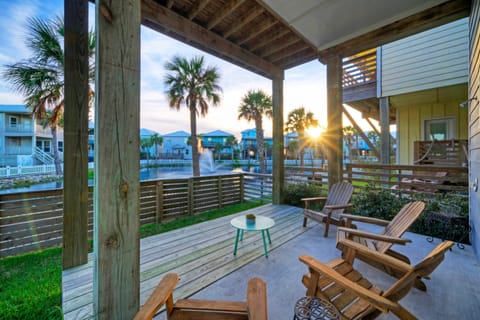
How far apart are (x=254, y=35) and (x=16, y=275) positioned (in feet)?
15.3

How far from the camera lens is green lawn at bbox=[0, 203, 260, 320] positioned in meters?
1.77

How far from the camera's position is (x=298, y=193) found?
16.8 feet

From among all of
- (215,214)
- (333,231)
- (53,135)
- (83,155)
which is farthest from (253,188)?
(53,135)

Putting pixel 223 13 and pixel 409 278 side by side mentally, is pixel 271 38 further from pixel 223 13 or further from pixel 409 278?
pixel 409 278

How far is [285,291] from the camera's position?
1.92 m

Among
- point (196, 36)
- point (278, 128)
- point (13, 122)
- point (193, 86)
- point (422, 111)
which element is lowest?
point (13, 122)

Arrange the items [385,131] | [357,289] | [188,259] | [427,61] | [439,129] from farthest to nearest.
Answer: [439,129] < [385,131] < [427,61] < [188,259] < [357,289]

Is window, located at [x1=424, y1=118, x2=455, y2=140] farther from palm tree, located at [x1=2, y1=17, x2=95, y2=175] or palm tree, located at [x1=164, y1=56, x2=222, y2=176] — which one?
palm tree, located at [x1=2, y1=17, x2=95, y2=175]

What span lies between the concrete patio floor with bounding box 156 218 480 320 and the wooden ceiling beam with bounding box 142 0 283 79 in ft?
10.8

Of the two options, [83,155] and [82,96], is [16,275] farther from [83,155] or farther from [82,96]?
[82,96]

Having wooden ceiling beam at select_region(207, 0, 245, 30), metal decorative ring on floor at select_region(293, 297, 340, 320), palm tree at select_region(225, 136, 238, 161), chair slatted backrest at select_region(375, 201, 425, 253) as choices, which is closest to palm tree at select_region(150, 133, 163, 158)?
palm tree at select_region(225, 136, 238, 161)

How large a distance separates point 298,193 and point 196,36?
160 inches

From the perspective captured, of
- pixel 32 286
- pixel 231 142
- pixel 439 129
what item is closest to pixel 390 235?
pixel 32 286

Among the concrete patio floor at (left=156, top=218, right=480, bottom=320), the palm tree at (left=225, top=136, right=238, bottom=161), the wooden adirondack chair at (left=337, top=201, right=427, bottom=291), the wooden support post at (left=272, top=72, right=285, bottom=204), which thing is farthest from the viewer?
the palm tree at (left=225, top=136, right=238, bottom=161)
